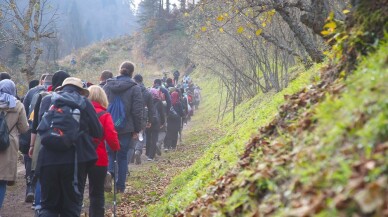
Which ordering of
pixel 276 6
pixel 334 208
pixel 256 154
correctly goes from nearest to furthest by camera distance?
1. pixel 334 208
2. pixel 256 154
3. pixel 276 6

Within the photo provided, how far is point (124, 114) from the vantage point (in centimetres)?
891

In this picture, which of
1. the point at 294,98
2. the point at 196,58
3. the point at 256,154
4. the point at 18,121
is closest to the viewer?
the point at 256,154

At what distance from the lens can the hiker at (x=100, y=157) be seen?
21.2 ft

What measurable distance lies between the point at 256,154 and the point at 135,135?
484 centimetres

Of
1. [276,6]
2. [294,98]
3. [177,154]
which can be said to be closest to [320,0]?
[276,6]

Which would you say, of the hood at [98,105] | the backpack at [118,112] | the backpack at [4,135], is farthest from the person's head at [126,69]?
the backpack at [4,135]

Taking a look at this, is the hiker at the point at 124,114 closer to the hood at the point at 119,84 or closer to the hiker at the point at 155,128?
the hood at the point at 119,84

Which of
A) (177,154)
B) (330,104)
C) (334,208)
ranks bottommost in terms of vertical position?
(177,154)

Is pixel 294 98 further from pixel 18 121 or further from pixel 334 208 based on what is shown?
pixel 18 121

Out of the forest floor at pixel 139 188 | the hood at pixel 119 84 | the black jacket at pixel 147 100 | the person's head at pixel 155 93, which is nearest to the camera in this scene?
the forest floor at pixel 139 188

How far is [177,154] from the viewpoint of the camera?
1534 centimetres

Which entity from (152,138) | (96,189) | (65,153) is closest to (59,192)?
(65,153)

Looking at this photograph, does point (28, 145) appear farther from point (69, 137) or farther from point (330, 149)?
point (330, 149)

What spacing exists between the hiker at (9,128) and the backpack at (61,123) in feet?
6.19
